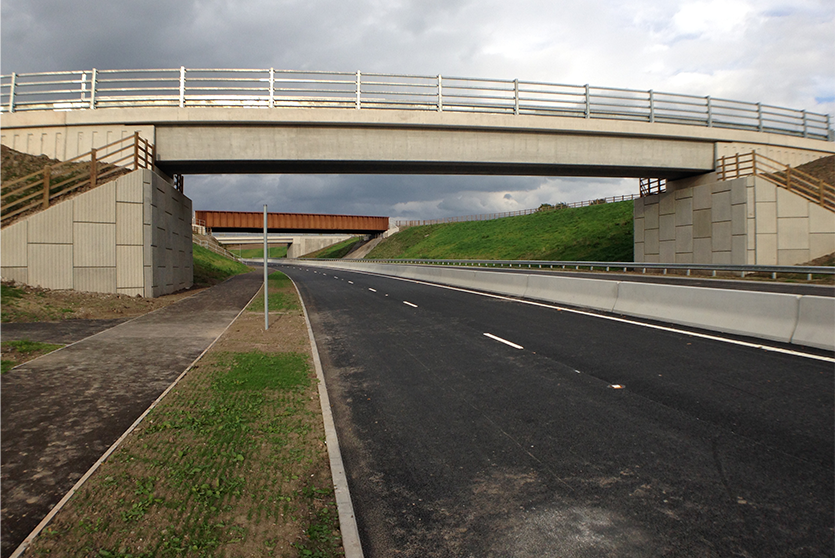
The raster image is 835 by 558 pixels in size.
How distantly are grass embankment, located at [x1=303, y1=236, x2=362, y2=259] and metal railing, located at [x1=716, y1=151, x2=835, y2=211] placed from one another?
Answer: 8557 cm

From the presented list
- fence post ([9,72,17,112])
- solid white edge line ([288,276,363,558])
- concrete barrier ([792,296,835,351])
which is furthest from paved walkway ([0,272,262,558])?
fence post ([9,72,17,112])

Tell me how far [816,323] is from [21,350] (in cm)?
1455

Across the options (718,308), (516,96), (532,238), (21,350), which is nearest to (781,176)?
(516,96)

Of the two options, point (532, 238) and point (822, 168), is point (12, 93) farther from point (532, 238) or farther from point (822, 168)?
point (532, 238)

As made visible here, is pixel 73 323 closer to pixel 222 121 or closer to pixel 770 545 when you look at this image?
pixel 222 121

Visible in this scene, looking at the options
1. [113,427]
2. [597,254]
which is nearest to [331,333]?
[113,427]

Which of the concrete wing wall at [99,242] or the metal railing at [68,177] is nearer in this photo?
the concrete wing wall at [99,242]

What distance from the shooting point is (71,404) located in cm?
577

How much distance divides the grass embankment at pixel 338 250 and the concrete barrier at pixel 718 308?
9401 centimetres

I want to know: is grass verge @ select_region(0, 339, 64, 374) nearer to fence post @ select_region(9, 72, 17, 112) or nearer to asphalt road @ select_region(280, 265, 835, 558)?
asphalt road @ select_region(280, 265, 835, 558)

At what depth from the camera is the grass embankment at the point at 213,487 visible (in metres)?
2.95

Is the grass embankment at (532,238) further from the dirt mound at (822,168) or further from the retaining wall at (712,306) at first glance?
the retaining wall at (712,306)

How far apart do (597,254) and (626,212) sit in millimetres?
15563

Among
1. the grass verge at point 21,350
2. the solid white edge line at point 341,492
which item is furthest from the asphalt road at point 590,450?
the grass verge at point 21,350
